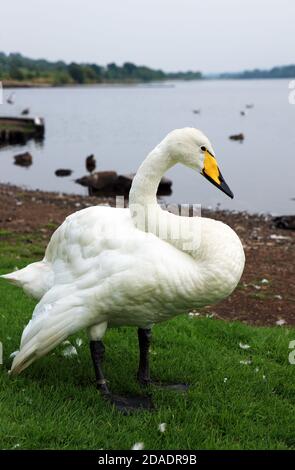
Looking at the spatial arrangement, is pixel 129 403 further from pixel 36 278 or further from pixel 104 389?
pixel 36 278

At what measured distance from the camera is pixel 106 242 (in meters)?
4.84

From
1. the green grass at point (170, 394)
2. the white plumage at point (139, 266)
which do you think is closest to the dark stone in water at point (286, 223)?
the green grass at point (170, 394)

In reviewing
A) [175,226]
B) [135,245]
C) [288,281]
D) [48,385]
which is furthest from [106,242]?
[288,281]

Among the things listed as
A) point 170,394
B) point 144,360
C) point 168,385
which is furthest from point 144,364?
point 170,394

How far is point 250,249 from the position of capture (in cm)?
1345

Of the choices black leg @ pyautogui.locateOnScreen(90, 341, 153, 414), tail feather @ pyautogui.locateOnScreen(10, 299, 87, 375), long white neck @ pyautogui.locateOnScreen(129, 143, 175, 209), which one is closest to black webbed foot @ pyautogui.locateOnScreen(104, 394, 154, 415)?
black leg @ pyautogui.locateOnScreen(90, 341, 153, 414)

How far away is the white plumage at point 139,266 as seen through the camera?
4.62 meters

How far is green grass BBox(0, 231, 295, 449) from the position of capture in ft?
14.4

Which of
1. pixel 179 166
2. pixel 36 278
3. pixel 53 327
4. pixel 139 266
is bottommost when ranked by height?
pixel 179 166

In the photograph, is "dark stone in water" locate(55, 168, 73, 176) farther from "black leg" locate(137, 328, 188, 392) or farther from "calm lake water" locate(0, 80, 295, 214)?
"black leg" locate(137, 328, 188, 392)

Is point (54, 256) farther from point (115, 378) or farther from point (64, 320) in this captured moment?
point (115, 378)

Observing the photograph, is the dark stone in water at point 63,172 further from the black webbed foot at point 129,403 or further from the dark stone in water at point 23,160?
the black webbed foot at point 129,403

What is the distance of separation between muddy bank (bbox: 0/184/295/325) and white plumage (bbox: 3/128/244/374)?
12.4ft

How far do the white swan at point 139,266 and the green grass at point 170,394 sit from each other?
334 mm
